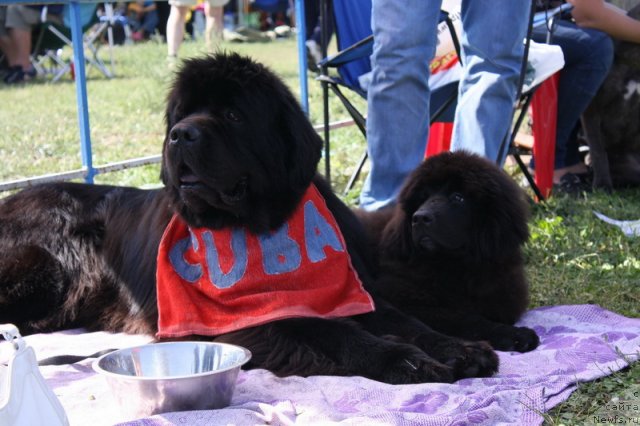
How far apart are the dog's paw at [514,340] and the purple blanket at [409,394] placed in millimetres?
49

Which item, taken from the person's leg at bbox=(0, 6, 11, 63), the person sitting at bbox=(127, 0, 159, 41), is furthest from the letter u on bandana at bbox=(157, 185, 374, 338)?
the person sitting at bbox=(127, 0, 159, 41)

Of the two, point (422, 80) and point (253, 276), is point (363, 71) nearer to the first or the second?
point (422, 80)

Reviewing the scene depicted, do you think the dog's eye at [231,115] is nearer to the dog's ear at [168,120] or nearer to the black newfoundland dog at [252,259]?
the black newfoundland dog at [252,259]

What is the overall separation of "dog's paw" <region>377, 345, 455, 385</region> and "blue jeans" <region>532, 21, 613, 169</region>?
2.93 m

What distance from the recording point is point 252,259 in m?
2.82

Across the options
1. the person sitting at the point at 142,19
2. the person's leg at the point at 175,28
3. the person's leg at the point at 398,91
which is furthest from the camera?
the person sitting at the point at 142,19

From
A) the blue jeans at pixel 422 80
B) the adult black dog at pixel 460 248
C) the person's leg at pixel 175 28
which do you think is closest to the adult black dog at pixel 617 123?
the blue jeans at pixel 422 80

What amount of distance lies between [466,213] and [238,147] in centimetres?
83

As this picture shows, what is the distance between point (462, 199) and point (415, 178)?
8.2 inches

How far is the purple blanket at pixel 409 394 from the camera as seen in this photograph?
2141 mm

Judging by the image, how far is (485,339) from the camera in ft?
9.26

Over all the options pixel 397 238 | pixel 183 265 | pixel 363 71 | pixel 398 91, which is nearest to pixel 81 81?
pixel 363 71

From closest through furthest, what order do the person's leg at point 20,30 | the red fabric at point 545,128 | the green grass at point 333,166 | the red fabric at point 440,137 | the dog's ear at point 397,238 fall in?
the dog's ear at point 397,238 → the green grass at point 333,166 → the red fabric at point 545,128 → the red fabric at point 440,137 → the person's leg at point 20,30

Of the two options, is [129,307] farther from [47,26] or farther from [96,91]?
[47,26]
